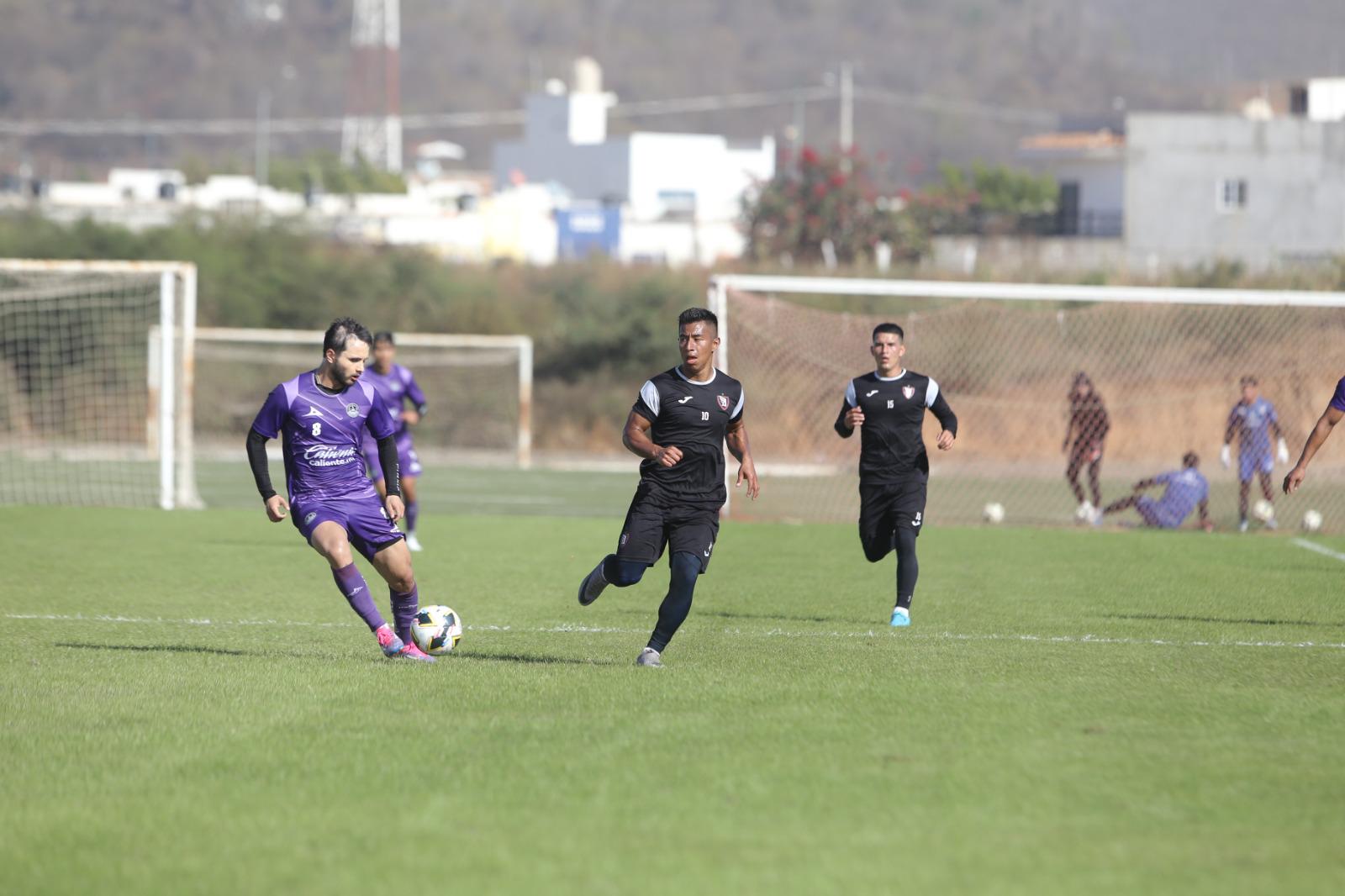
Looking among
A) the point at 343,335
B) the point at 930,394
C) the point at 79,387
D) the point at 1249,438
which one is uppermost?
the point at 343,335

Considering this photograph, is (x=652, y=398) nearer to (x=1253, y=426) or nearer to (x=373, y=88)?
(x=1253, y=426)

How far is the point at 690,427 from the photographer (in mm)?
9461

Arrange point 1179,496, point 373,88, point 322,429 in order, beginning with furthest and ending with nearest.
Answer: point 373,88 < point 1179,496 < point 322,429

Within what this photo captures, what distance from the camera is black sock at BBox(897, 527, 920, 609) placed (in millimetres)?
11766

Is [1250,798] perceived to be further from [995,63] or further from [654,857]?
[995,63]

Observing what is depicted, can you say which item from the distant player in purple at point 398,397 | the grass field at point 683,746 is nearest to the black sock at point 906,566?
the grass field at point 683,746

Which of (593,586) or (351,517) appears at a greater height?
(351,517)

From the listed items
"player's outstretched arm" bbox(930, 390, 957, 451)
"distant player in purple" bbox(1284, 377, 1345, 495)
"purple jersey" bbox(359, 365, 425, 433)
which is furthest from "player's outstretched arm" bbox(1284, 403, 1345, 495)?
"purple jersey" bbox(359, 365, 425, 433)

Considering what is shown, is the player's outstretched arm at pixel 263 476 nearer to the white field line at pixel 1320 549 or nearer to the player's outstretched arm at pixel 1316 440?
the player's outstretched arm at pixel 1316 440

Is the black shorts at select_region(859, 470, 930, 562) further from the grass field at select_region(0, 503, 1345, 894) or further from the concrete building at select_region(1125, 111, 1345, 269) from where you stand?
the concrete building at select_region(1125, 111, 1345, 269)

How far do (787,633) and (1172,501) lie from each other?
1105 centimetres

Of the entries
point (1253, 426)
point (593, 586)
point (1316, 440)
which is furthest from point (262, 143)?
point (1316, 440)

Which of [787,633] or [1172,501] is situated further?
[1172,501]

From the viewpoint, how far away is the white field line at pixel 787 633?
35.0 ft
